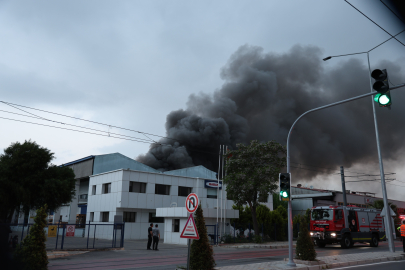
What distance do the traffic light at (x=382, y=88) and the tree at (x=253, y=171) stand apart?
17.2 meters

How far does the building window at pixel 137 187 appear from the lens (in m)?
34.4

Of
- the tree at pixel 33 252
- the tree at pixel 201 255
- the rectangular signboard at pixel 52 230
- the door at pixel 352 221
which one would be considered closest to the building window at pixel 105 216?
the rectangular signboard at pixel 52 230

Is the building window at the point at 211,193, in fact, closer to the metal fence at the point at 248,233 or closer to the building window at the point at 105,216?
the metal fence at the point at 248,233

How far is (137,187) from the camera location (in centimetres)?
3497

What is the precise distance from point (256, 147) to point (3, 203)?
24.5 meters

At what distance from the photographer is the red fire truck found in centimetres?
2266

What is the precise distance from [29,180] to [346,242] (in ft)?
93.3

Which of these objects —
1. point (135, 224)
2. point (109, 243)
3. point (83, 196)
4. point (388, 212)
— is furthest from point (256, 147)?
point (83, 196)

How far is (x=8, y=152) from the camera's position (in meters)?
31.6

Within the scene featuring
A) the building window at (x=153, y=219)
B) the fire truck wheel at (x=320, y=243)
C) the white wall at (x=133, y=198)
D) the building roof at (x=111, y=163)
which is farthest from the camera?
the building roof at (x=111, y=163)

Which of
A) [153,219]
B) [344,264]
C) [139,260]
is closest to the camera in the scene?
[344,264]

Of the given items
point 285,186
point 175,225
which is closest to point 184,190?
point 175,225

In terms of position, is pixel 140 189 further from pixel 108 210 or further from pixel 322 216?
pixel 322 216

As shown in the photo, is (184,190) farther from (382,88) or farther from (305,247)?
(382,88)
